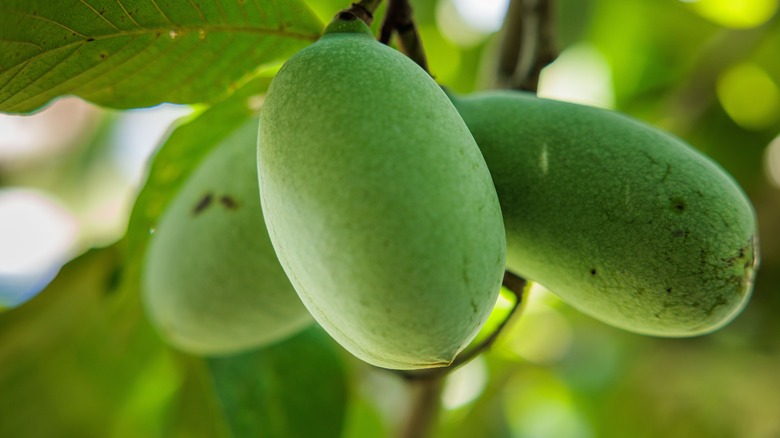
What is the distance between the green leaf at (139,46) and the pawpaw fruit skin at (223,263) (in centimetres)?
15

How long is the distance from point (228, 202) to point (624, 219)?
0.67m

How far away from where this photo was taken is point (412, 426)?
5.77 feet

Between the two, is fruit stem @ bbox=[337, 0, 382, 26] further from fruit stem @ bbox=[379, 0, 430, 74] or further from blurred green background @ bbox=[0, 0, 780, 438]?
blurred green background @ bbox=[0, 0, 780, 438]

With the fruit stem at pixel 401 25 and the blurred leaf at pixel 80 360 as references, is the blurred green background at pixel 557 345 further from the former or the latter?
the fruit stem at pixel 401 25

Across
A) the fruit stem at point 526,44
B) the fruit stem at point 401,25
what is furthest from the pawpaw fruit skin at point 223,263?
the fruit stem at point 526,44

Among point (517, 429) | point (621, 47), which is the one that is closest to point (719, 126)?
point (621, 47)

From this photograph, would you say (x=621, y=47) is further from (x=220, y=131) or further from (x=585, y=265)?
(x=585, y=265)

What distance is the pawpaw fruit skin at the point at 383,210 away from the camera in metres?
0.79

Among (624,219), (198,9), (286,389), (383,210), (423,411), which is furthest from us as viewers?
(286,389)

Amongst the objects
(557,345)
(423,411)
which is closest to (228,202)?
(423,411)

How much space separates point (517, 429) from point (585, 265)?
2130 millimetres

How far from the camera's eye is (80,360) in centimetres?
220

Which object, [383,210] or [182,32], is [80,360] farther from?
[383,210]

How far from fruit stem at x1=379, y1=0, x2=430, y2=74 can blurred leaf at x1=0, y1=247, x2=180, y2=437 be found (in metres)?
1.00
